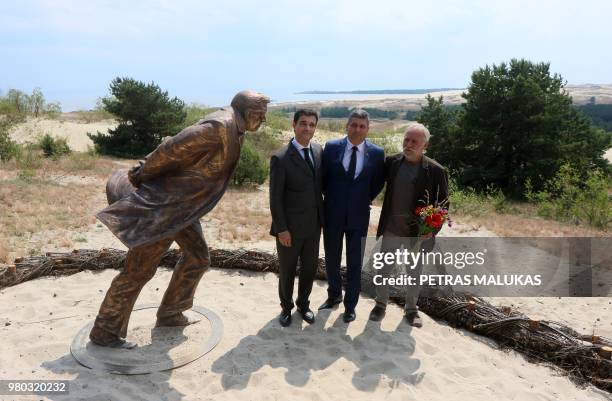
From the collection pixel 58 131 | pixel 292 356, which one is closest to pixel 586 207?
pixel 292 356

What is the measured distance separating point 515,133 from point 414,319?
1396cm

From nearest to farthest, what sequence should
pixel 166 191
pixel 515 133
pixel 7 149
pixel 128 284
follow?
pixel 166 191 < pixel 128 284 < pixel 7 149 < pixel 515 133

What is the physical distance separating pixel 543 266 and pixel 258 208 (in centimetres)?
539

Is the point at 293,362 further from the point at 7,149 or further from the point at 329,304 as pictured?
the point at 7,149

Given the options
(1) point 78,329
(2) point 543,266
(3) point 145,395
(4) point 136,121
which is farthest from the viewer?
(4) point 136,121

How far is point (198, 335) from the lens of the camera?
4141 mm

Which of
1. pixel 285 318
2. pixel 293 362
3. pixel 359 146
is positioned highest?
pixel 359 146

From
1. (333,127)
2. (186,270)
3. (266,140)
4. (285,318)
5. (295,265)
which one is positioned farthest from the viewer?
(333,127)

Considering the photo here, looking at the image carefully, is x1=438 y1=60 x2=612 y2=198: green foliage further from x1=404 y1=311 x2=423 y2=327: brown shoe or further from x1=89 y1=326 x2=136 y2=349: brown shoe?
x1=89 y1=326 x2=136 y2=349: brown shoe

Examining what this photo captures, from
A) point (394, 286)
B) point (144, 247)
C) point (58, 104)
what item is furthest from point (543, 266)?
point (58, 104)

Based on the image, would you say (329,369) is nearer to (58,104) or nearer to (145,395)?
(145,395)

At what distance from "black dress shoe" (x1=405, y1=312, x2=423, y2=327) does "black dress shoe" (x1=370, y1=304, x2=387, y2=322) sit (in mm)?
237

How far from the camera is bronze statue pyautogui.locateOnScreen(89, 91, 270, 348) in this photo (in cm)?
337

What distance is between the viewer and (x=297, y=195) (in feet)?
13.1
